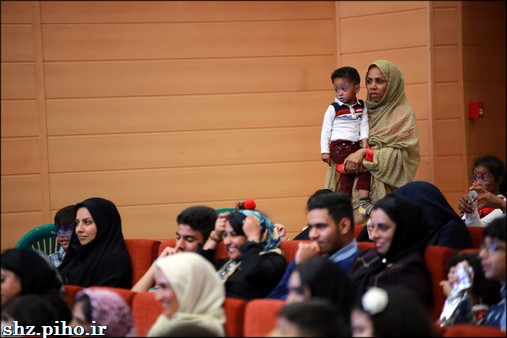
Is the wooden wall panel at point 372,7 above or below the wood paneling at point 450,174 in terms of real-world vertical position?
above

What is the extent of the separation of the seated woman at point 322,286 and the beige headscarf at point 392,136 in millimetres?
2036

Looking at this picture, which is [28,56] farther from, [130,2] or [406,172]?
[406,172]

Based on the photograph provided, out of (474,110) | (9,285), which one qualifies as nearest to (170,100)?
(474,110)

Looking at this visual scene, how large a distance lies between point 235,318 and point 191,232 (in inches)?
46.8

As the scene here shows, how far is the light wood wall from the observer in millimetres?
6781

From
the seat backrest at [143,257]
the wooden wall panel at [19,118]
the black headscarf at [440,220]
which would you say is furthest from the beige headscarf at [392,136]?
the wooden wall panel at [19,118]

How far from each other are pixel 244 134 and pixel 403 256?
370 cm

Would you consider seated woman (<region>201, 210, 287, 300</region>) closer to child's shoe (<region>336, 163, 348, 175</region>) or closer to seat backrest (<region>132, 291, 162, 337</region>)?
seat backrest (<region>132, 291, 162, 337</region>)

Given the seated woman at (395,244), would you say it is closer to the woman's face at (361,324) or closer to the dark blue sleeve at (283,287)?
the dark blue sleeve at (283,287)

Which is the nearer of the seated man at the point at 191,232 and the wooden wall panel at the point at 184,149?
the seated man at the point at 191,232

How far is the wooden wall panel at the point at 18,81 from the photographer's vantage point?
267 inches

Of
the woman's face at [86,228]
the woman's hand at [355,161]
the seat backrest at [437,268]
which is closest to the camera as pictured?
the seat backrest at [437,268]

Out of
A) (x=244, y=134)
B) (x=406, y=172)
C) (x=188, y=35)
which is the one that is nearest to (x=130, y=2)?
(x=188, y=35)

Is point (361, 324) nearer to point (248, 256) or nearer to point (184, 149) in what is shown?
point (248, 256)
